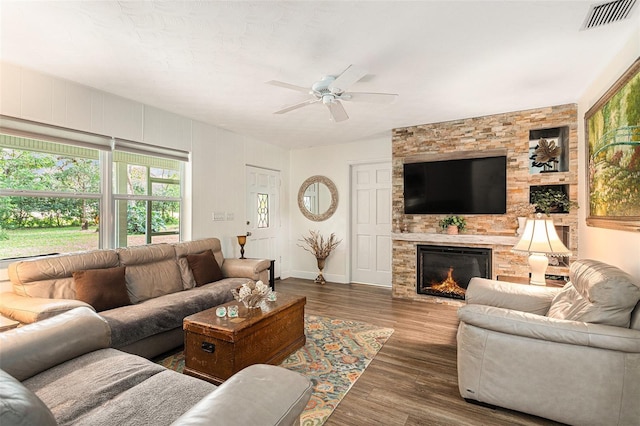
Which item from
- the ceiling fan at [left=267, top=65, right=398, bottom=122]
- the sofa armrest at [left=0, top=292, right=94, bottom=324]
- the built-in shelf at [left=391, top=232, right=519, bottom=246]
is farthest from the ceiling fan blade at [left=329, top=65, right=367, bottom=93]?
the built-in shelf at [left=391, top=232, right=519, bottom=246]

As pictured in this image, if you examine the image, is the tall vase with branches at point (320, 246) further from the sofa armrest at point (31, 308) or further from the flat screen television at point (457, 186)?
Answer: the sofa armrest at point (31, 308)

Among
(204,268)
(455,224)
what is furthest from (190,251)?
(455,224)

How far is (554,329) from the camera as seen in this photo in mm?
1791

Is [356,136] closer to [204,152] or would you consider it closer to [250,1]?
[204,152]

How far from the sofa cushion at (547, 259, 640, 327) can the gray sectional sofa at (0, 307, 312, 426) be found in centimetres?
179

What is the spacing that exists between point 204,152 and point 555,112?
15.1 feet

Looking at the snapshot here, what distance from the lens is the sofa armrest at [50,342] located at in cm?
146

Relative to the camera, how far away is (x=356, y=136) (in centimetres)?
508

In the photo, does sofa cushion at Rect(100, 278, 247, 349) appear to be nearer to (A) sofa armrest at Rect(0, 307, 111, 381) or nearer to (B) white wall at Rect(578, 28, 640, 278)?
(A) sofa armrest at Rect(0, 307, 111, 381)

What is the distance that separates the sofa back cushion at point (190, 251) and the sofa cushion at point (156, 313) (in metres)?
0.23

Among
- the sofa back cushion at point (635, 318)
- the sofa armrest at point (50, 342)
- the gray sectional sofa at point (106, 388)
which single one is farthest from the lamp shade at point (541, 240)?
the sofa armrest at point (50, 342)

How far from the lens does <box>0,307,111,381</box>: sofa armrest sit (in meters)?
1.46

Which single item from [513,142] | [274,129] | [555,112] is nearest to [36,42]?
[274,129]

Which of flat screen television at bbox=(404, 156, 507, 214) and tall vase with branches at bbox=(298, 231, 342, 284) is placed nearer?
flat screen television at bbox=(404, 156, 507, 214)
